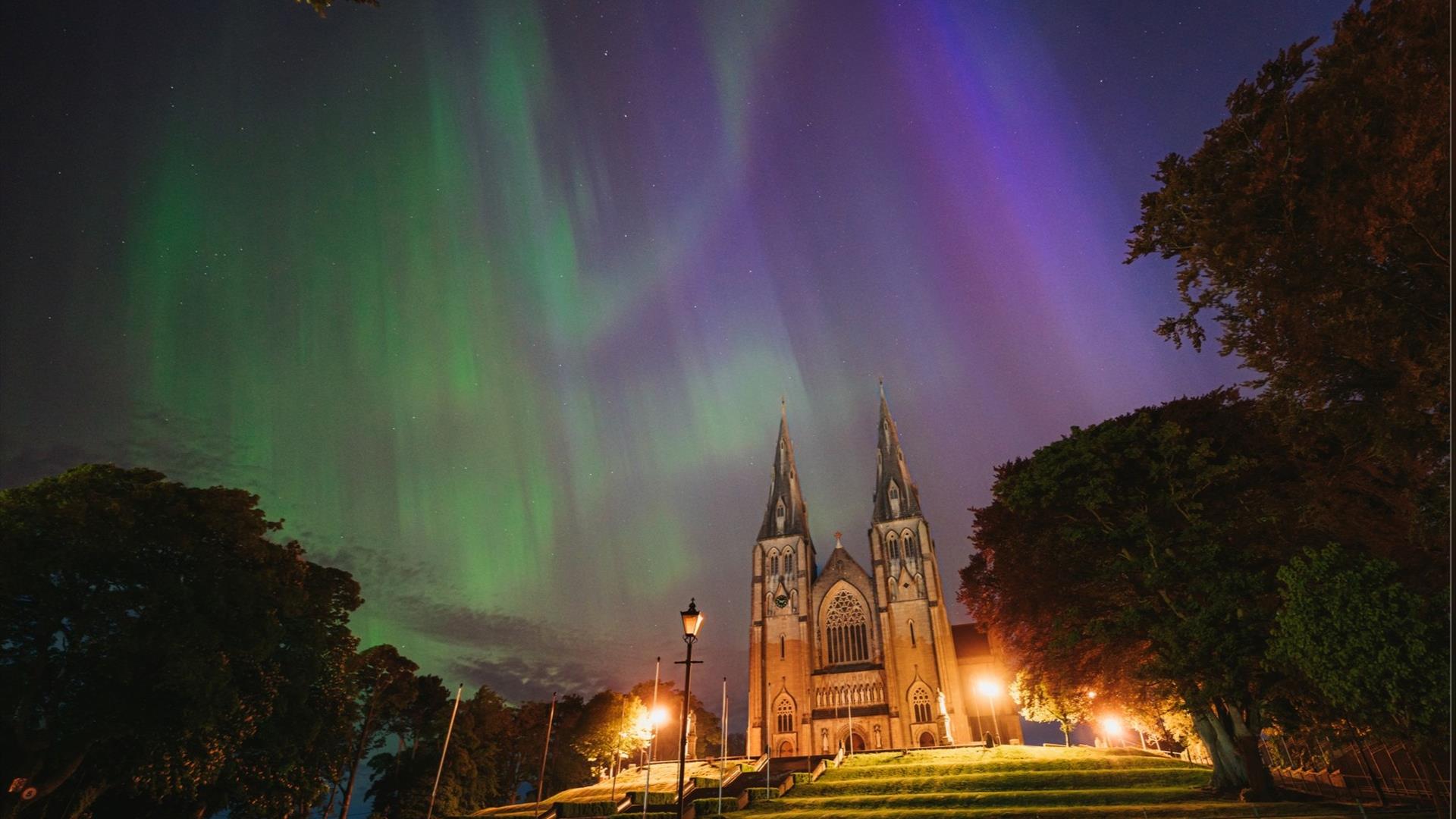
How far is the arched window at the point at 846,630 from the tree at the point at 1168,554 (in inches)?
1485

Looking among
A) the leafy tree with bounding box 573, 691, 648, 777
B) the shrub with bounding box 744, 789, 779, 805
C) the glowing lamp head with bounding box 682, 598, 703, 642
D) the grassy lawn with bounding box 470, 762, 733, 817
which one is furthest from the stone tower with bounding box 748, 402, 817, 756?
the glowing lamp head with bounding box 682, 598, 703, 642

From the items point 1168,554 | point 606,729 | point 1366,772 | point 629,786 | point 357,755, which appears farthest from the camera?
point 606,729

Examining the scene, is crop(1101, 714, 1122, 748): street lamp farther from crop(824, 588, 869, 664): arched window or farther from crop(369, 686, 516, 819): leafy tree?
crop(369, 686, 516, 819): leafy tree

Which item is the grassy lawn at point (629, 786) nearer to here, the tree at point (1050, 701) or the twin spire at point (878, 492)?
the tree at point (1050, 701)

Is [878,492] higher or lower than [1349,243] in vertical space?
higher

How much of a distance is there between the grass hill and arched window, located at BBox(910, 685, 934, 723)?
27085 mm

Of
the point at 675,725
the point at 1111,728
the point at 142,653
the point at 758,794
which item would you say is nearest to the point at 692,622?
the point at 758,794

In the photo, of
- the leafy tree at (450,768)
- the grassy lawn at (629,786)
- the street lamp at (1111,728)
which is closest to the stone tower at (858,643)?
the street lamp at (1111,728)

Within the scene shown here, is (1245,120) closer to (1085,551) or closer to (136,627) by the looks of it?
(1085,551)

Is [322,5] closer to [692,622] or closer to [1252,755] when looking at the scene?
[692,622]

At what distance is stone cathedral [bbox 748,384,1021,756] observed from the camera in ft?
176

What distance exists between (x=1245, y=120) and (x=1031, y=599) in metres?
14.7

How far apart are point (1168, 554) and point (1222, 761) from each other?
5.99 meters

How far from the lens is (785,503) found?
6862cm
